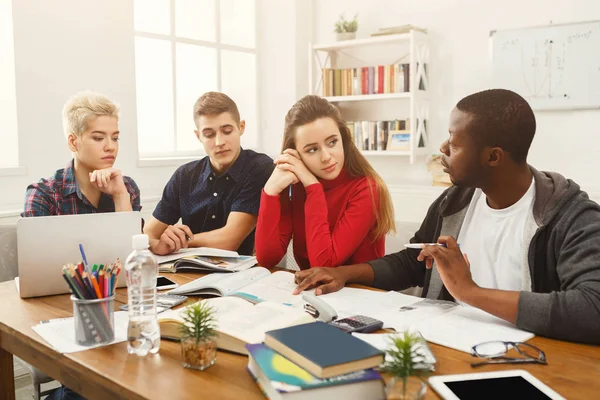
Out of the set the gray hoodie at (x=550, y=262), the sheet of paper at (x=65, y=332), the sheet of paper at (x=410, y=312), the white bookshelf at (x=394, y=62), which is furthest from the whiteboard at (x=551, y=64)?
the sheet of paper at (x=65, y=332)

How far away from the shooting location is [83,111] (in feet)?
6.96

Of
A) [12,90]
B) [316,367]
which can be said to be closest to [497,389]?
[316,367]

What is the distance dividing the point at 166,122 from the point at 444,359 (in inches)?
143

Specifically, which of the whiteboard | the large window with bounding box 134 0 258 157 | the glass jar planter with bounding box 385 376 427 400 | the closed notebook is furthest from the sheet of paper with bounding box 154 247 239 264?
the whiteboard

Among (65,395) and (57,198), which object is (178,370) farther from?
(57,198)

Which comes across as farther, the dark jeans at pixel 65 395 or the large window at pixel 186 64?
the large window at pixel 186 64

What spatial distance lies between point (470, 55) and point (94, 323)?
12.1 ft

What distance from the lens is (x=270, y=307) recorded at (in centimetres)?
123

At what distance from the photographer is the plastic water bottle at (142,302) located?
1086 millimetres

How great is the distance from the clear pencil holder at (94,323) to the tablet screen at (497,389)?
0.64m

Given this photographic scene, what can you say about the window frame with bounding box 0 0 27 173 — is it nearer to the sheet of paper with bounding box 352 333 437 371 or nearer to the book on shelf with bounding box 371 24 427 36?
the book on shelf with bounding box 371 24 427 36

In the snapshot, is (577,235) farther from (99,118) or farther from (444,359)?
(99,118)

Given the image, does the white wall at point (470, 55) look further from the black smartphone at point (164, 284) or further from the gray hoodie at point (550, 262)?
the black smartphone at point (164, 284)

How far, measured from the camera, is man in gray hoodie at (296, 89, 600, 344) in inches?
46.2
